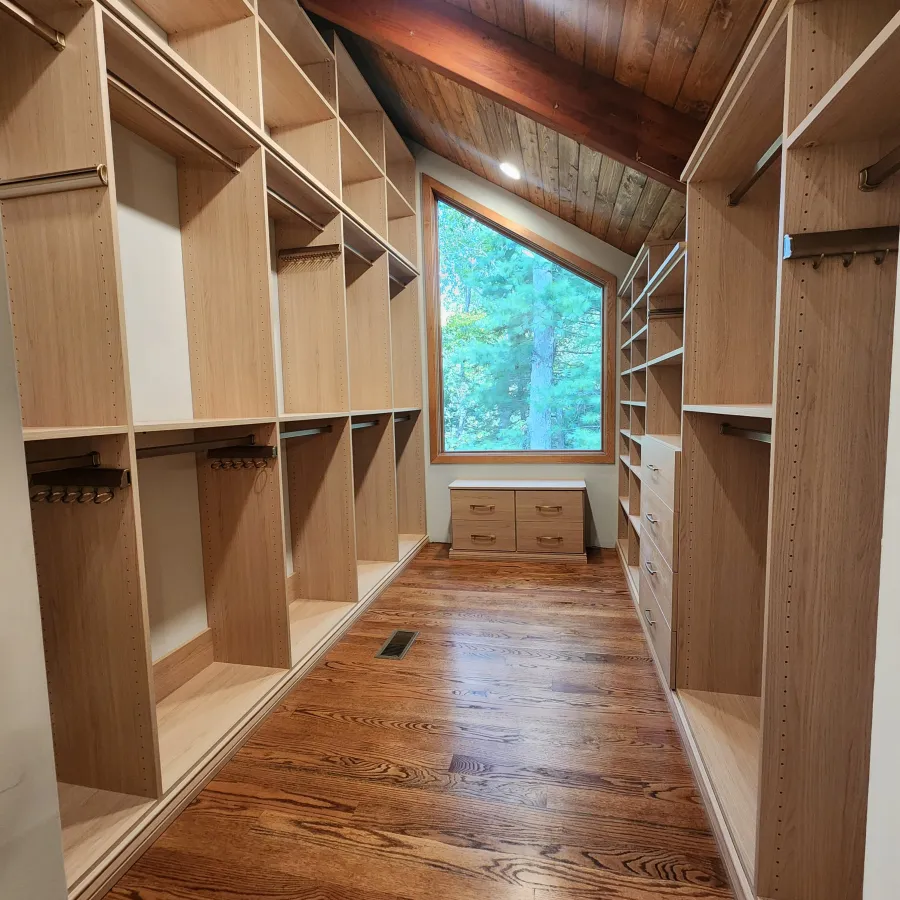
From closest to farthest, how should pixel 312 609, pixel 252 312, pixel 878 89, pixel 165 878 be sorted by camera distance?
1. pixel 878 89
2. pixel 165 878
3. pixel 252 312
4. pixel 312 609

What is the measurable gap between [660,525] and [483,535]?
1.81 metres

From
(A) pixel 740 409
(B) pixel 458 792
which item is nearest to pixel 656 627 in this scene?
(B) pixel 458 792

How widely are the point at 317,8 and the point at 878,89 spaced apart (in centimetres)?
266

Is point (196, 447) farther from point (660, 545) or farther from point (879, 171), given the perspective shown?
point (879, 171)

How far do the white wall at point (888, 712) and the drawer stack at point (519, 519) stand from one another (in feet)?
9.60

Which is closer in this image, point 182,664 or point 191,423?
point 191,423

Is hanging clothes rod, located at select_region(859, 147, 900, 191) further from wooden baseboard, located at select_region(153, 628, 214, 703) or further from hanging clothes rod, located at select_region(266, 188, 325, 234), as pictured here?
wooden baseboard, located at select_region(153, 628, 214, 703)

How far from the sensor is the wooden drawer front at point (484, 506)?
3629 mm

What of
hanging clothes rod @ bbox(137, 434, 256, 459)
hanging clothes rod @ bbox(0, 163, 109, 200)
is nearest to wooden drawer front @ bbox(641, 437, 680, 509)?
hanging clothes rod @ bbox(137, 434, 256, 459)

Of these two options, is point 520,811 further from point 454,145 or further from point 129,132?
point 454,145

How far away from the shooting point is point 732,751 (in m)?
1.50

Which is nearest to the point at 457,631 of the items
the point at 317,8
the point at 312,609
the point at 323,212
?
the point at 312,609

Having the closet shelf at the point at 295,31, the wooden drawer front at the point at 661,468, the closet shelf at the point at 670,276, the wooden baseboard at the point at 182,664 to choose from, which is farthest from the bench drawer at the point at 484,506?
the closet shelf at the point at 295,31

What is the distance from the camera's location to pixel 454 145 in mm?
3498
